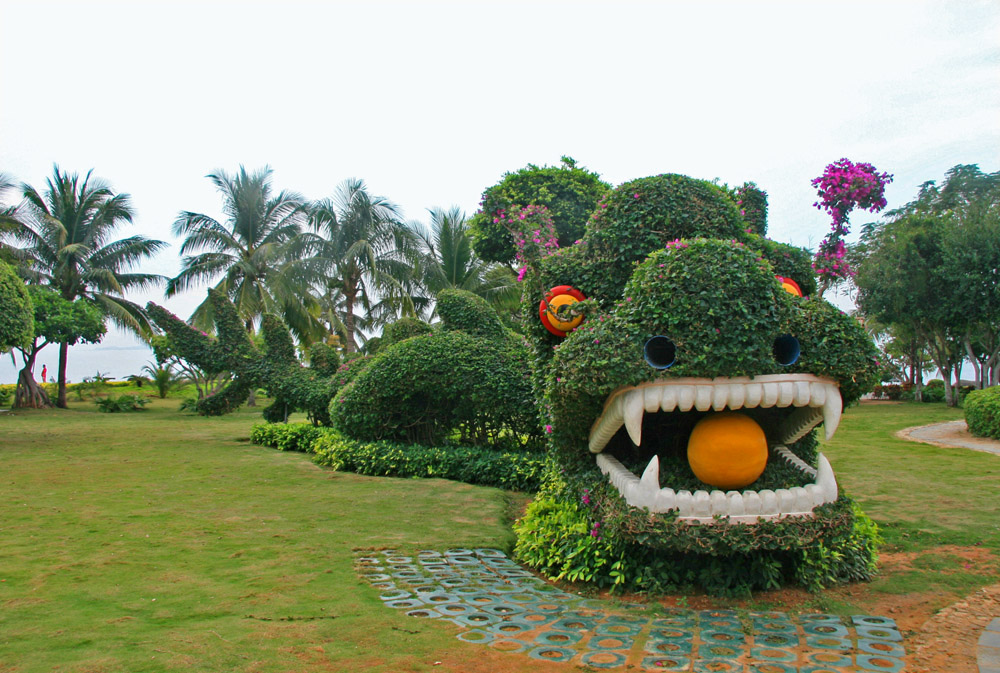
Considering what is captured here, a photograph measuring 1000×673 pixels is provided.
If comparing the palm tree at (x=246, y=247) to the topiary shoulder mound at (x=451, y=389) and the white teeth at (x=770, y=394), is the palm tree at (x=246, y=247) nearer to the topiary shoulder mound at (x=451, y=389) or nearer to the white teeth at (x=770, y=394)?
the topiary shoulder mound at (x=451, y=389)

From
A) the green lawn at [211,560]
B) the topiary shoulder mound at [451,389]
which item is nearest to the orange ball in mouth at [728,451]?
the green lawn at [211,560]

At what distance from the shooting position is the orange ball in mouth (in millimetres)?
4211

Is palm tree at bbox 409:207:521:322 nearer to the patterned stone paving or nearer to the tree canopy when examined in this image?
the tree canopy

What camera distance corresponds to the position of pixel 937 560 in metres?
5.14

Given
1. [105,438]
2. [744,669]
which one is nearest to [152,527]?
[744,669]

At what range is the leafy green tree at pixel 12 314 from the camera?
481 inches

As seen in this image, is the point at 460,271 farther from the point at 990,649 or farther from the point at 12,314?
the point at 990,649

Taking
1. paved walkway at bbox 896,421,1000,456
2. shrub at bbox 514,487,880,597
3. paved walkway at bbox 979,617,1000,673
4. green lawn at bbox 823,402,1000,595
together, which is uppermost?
shrub at bbox 514,487,880,597

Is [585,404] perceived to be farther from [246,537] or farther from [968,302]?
[968,302]

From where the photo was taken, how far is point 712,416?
4.41 meters

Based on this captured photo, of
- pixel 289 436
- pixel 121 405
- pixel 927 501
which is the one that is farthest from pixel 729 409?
pixel 121 405

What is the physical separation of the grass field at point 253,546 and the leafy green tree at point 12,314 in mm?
2090

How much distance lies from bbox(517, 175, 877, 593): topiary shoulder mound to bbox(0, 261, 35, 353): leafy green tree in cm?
1170

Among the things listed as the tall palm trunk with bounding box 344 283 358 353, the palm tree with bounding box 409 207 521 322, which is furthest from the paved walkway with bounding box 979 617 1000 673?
the tall palm trunk with bounding box 344 283 358 353
